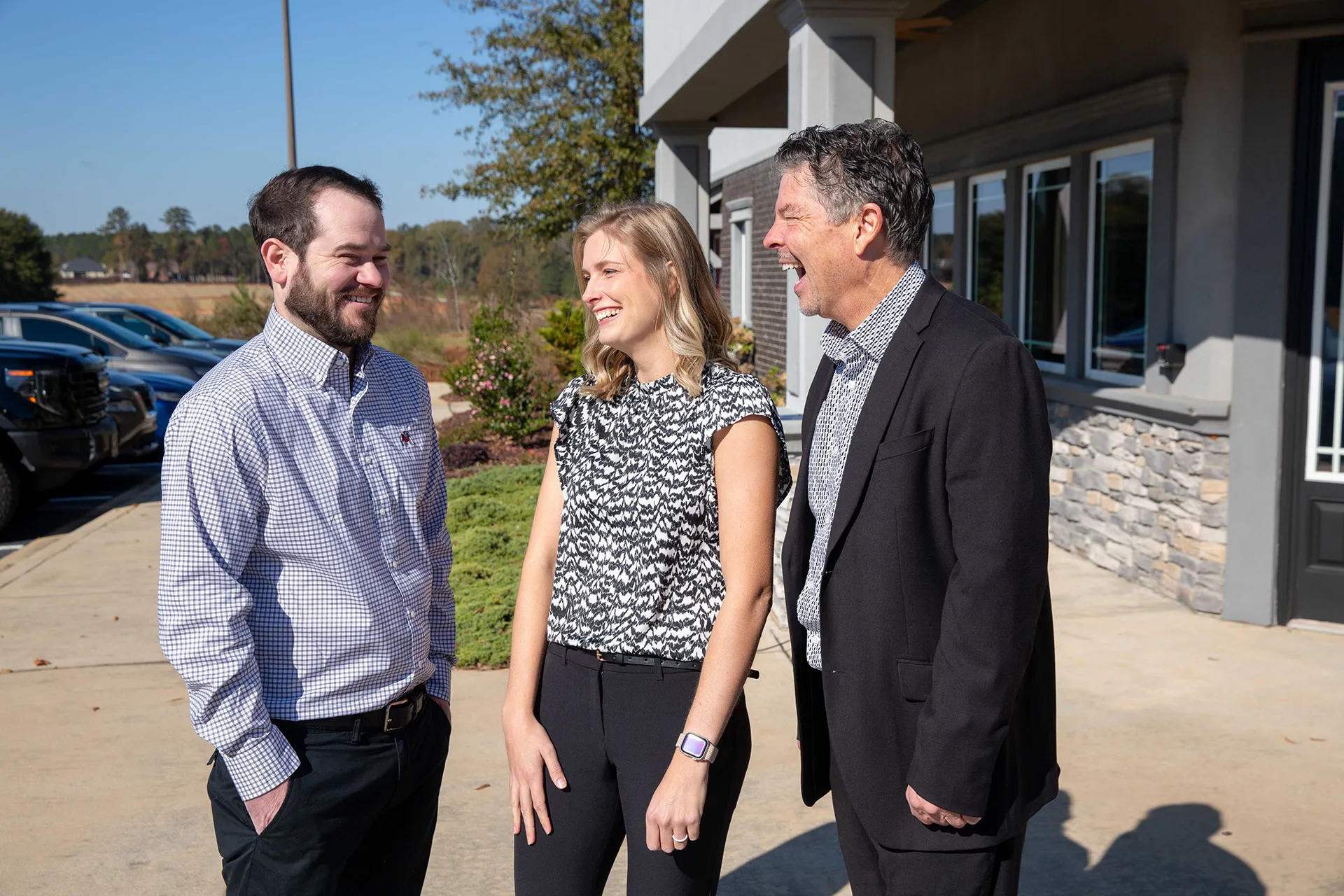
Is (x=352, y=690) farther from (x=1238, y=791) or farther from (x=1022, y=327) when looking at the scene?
(x=1022, y=327)

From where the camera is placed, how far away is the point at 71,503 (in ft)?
37.3

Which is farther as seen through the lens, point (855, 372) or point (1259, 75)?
point (1259, 75)

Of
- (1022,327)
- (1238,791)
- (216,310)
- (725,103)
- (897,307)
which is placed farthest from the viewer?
(216,310)

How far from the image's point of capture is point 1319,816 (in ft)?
13.0

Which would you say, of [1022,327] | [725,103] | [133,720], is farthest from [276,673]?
[725,103]

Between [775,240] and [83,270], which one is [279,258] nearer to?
[775,240]

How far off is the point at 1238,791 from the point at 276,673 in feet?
11.3

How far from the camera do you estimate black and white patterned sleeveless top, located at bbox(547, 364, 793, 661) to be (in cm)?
232

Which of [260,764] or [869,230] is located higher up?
[869,230]

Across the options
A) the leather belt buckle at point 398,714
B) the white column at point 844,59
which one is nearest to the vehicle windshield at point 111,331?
the white column at point 844,59

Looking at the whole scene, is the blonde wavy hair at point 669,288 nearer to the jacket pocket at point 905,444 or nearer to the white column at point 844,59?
the jacket pocket at point 905,444

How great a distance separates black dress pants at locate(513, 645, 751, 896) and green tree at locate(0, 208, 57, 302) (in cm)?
4178

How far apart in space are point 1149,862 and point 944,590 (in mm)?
2141

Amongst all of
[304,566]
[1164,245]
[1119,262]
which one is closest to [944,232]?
[1119,262]
